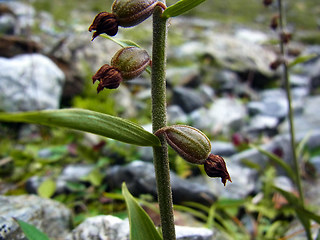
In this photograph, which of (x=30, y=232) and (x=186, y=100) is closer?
(x=30, y=232)

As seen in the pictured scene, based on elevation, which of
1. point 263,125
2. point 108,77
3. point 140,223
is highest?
point 108,77

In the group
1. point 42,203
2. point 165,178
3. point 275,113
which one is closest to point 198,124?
point 275,113

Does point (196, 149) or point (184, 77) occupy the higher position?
point (184, 77)

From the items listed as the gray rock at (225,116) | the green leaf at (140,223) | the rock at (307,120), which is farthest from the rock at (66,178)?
the rock at (307,120)

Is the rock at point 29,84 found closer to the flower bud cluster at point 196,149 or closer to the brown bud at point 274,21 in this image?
the brown bud at point 274,21

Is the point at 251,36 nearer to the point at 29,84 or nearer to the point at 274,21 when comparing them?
the point at 274,21

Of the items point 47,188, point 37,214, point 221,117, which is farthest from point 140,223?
point 221,117

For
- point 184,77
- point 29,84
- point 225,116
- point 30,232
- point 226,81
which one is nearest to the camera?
point 30,232

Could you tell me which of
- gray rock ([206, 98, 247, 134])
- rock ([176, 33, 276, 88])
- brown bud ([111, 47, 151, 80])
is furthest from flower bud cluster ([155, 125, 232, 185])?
rock ([176, 33, 276, 88])
